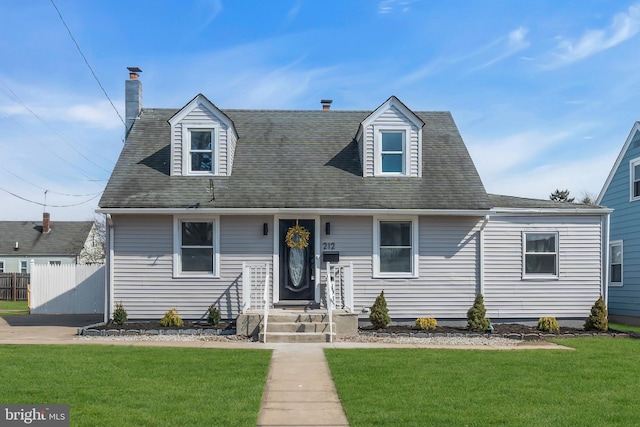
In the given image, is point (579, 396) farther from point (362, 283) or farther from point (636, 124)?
point (636, 124)

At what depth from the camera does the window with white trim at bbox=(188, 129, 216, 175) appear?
1588 cm

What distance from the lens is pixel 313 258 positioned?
50.2ft

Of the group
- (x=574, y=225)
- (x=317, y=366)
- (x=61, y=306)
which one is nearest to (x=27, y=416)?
(x=317, y=366)

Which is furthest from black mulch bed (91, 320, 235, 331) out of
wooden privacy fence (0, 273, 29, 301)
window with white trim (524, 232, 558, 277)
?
wooden privacy fence (0, 273, 29, 301)

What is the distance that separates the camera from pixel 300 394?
7.66 m

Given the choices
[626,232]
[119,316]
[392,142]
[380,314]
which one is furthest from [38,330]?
[626,232]

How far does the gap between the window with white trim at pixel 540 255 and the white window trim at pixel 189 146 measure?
8108mm

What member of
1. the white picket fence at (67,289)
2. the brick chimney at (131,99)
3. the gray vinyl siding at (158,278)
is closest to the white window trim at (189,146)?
the gray vinyl siding at (158,278)

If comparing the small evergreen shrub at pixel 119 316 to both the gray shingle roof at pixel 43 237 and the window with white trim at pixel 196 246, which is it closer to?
the window with white trim at pixel 196 246

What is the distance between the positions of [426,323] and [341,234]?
293 centimetres

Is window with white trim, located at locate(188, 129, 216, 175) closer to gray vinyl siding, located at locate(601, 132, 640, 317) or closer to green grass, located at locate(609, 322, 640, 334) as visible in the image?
green grass, located at locate(609, 322, 640, 334)

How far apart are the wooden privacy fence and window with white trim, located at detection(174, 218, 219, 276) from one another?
944 inches

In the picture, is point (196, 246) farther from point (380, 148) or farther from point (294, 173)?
point (380, 148)

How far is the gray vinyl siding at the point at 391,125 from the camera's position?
631 inches
